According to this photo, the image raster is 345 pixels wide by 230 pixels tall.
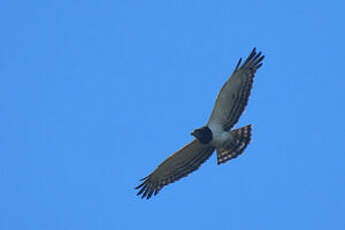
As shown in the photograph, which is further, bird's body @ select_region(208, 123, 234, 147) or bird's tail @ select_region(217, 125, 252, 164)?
bird's body @ select_region(208, 123, 234, 147)

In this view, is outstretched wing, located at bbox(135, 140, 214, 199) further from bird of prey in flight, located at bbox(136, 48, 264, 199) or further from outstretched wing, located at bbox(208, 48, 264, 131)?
outstretched wing, located at bbox(208, 48, 264, 131)

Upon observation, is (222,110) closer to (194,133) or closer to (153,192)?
(194,133)

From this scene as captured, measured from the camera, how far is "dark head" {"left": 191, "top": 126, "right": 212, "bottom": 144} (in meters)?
15.8

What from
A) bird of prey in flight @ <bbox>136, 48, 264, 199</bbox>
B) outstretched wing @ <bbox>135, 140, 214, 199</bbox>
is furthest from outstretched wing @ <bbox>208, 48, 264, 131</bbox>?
outstretched wing @ <bbox>135, 140, 214, 199</bbox>

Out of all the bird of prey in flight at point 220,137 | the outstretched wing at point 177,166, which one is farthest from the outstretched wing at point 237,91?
the outstretched wing at point 177,166

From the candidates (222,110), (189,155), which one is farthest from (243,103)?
(189,155)

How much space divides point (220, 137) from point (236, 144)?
1.17 feet

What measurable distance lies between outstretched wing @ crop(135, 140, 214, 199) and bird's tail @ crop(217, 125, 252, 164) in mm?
400

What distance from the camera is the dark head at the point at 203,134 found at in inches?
621

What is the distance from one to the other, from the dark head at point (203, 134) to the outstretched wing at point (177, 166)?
191mm

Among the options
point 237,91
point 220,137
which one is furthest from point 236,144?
point 237,91

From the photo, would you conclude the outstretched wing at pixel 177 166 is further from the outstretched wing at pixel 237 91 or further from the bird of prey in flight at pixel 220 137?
the outstretched wing at pixel 237 91

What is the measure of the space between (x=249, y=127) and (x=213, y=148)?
0.94 m

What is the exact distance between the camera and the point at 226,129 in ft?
52.0
